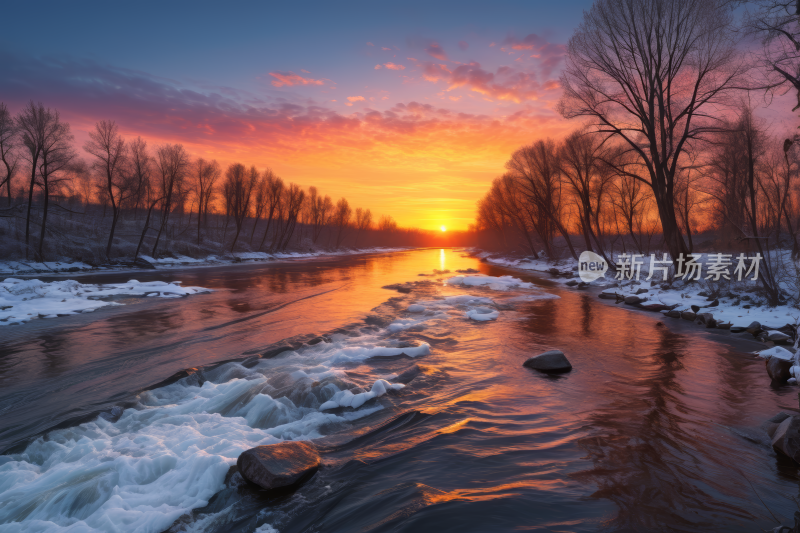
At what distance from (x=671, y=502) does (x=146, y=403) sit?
366 inches

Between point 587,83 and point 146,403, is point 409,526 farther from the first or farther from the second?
point 587,83

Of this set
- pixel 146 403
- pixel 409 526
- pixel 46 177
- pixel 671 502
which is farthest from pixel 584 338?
pixel 46 177

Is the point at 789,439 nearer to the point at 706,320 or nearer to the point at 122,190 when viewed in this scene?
the point at 706,320

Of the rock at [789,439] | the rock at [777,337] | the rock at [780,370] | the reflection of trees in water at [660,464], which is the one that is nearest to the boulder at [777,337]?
the rock at [777,337]

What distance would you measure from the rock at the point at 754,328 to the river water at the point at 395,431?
126 cm

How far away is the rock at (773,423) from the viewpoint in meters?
5.86

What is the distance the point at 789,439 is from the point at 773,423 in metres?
0.99

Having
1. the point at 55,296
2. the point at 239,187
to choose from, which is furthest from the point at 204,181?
the point at 55,296

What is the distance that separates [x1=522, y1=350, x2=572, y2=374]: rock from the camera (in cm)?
943

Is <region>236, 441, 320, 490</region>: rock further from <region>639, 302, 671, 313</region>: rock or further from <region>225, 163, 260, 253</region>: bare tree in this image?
<region>225, 163, 260, 253</region>: bare tree

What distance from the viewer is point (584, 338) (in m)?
13.1

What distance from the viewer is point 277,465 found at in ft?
15.9

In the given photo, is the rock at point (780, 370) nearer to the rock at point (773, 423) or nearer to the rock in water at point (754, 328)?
the rock at point (773, 423)

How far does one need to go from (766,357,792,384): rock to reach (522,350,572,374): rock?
179 inches
